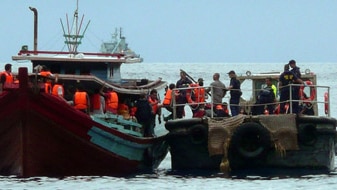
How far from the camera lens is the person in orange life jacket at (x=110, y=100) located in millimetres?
30844

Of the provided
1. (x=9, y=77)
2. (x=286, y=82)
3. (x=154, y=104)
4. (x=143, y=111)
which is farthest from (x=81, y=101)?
(x=286, y=82)

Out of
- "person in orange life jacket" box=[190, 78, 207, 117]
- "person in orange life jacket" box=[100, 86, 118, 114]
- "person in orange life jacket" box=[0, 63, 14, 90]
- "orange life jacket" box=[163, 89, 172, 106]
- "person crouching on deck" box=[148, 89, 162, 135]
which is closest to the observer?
"person in orange life jacket" box=[0, 63, 14, 90]

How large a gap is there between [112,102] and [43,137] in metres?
2.78

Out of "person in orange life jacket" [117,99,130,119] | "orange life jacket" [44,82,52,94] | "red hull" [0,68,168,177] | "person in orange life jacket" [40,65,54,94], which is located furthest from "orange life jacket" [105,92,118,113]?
"orange life jacket" [44,82,52,94]

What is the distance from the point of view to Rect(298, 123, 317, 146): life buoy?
30938 millimetres

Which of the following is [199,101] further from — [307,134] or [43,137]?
[43,137]

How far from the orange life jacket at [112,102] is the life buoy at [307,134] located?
469 cm

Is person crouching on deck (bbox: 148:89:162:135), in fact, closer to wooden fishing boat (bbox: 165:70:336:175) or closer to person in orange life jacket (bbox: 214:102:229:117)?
wooden fishing boat (bbox: 165:70:336:175)

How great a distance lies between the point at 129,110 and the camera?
1286 inches

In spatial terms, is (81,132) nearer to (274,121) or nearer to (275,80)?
(274,121)

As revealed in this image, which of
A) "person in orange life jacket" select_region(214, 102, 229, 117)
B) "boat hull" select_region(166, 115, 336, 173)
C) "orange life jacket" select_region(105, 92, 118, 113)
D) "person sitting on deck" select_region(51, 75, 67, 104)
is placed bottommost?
"boat hull" select_region(166, 115, 336, 173)

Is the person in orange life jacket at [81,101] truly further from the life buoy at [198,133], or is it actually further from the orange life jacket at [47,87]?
the life buoy at [198,133]

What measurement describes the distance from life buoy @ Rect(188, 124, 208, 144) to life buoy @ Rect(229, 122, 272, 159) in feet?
2.46

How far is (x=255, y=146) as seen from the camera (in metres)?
31.1
